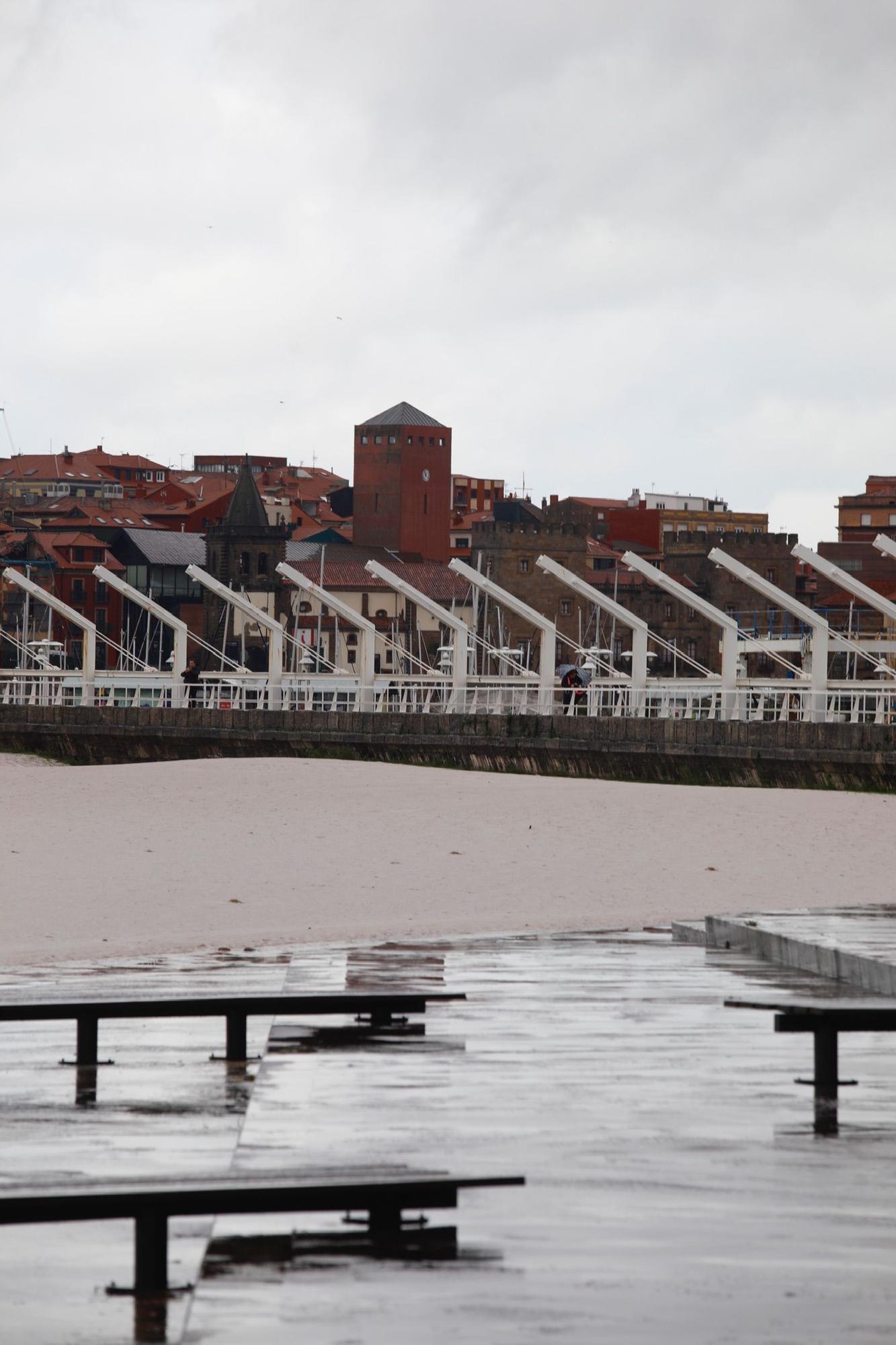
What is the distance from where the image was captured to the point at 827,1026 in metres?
6.05

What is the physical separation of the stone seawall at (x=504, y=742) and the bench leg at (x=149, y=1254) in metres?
22.9

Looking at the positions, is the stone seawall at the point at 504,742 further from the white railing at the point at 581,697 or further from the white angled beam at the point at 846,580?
the white angled beam at the point at 846,580

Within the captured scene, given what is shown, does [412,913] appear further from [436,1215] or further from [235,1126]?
[436,1215]

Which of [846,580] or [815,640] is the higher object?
[846,580]

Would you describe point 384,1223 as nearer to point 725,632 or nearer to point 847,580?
point 847,580

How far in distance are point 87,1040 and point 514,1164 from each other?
2.32m

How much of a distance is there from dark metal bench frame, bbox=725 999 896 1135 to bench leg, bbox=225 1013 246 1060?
1.84 meters

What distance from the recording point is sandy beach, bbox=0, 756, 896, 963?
13875 mm

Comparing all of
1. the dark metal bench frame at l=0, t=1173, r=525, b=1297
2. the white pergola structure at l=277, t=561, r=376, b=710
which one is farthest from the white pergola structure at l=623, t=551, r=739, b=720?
the dark metal bench frame at l=0, t=1173, r=525, b=1297

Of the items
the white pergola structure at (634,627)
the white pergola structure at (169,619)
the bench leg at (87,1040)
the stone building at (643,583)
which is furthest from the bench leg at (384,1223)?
the stone building at (643,583)

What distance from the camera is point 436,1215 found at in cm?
449

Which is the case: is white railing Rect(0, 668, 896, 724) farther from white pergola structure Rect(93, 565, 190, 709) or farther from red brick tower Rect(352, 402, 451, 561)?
red brick tower Rect(352, 402, 451, 561)

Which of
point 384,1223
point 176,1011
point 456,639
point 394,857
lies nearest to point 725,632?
point 456,639

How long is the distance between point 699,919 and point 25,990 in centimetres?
551
